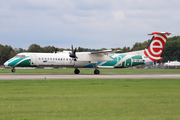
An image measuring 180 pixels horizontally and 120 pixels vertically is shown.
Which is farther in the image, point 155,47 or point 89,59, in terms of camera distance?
point 155,47

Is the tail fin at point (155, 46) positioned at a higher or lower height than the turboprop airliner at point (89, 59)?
higher

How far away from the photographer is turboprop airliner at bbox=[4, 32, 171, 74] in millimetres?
38531

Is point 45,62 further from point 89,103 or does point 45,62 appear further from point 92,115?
point 92,115

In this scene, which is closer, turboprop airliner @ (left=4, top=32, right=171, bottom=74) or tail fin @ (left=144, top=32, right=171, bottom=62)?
turboprop airliner @ (left=4, top=32, right=171, bottom=74)

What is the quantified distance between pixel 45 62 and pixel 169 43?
107470 millimetres

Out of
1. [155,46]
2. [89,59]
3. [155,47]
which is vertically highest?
[155,46]

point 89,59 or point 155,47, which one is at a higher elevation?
point 155,47

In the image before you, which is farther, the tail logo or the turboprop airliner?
the tail logo

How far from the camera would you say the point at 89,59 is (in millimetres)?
41125

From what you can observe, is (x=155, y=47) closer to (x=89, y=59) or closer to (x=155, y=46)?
(x=155, y=46)

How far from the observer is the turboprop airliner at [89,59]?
1517 inches

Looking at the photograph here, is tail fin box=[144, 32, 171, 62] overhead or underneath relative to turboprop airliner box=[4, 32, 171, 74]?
overhead

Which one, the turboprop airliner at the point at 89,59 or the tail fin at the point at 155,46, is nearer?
the turboprop airliner at the point at 89,59

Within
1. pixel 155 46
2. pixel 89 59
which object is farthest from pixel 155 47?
pixel 89 59
